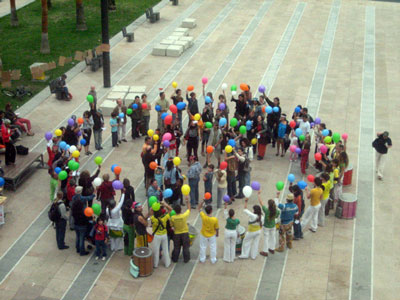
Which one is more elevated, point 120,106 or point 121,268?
point 120,106

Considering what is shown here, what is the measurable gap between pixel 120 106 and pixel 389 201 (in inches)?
322

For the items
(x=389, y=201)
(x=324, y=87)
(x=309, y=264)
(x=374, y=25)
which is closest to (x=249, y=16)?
(x=374, y=25)

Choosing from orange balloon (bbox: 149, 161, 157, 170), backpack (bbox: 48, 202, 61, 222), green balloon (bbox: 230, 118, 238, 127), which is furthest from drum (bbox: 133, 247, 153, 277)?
green balloon (bbox: 230, 118, 238, 127)

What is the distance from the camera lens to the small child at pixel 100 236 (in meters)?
13.6

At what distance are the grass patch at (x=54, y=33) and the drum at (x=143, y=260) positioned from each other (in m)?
10.7

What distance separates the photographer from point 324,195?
588 inches

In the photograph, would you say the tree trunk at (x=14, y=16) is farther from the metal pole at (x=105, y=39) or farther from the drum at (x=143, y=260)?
the drum at (x=143, y=260)

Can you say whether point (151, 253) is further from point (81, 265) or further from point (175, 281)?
point (81, 265)

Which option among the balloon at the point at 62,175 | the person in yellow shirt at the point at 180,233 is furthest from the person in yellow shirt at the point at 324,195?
the balloon at the point at 62,175

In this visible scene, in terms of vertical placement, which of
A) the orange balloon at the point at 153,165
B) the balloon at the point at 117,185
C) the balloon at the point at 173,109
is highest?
the balloon at the point at 173,109

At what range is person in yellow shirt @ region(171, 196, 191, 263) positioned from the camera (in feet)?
43.7

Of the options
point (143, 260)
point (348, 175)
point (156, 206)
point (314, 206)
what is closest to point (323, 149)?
point (348, 175)

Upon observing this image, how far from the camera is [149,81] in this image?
79.6ft

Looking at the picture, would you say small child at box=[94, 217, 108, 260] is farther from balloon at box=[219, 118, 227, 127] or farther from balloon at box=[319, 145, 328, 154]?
balloon at box=[319, 145, 328, 154]
